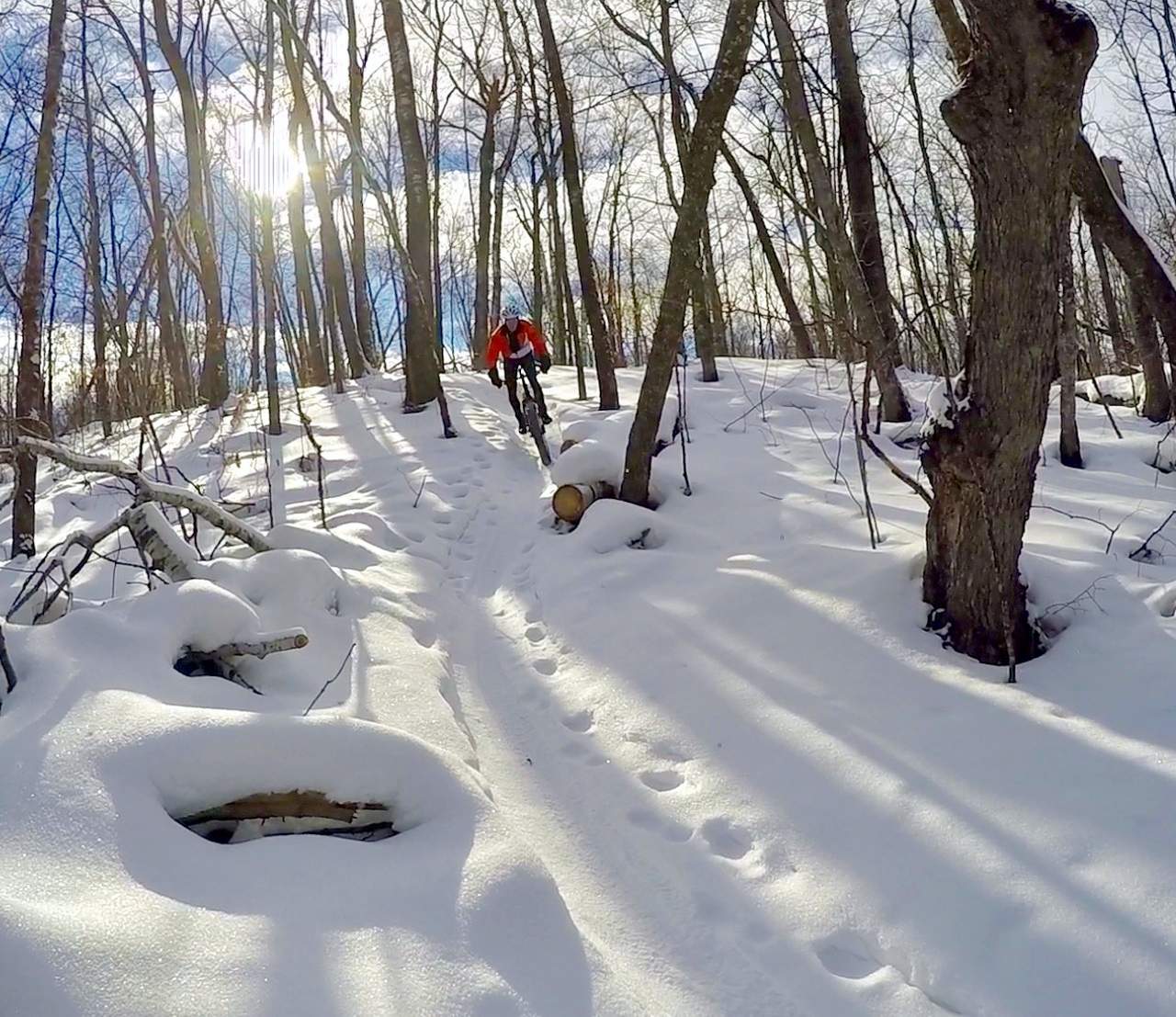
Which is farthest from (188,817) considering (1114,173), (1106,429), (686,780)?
(1106,429)

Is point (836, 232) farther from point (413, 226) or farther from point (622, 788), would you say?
→ point (622, 788)

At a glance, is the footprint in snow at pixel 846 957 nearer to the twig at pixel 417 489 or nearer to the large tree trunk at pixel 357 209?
the twig at pixel 417 489

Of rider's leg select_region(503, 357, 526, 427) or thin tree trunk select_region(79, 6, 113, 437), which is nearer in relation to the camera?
rider's leg select_region(503, 357, 526, 427)

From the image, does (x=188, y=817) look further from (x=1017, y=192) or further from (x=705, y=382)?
(x=705, y=382)

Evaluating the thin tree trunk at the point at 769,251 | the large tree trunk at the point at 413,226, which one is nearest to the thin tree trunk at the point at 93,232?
the large tree trunk at the point at 413,226

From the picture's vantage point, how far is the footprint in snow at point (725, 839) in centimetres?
259

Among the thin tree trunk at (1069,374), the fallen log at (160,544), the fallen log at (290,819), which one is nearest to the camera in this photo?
the fallen log at (290,819)

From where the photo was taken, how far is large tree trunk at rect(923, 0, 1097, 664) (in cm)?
290

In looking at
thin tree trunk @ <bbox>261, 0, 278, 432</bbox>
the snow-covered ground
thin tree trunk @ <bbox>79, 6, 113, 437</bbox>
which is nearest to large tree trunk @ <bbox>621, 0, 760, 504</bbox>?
the snow-covered ground

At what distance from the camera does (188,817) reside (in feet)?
6.97

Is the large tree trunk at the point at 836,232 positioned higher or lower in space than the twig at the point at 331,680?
higher

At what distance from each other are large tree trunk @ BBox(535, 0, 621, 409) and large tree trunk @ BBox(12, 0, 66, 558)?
537 cm

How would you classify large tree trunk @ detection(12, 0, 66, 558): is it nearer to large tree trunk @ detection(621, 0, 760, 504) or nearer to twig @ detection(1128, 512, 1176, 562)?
large tree trunk @ detection(621, 0, 760, 504)

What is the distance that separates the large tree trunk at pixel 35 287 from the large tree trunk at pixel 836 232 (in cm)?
628
